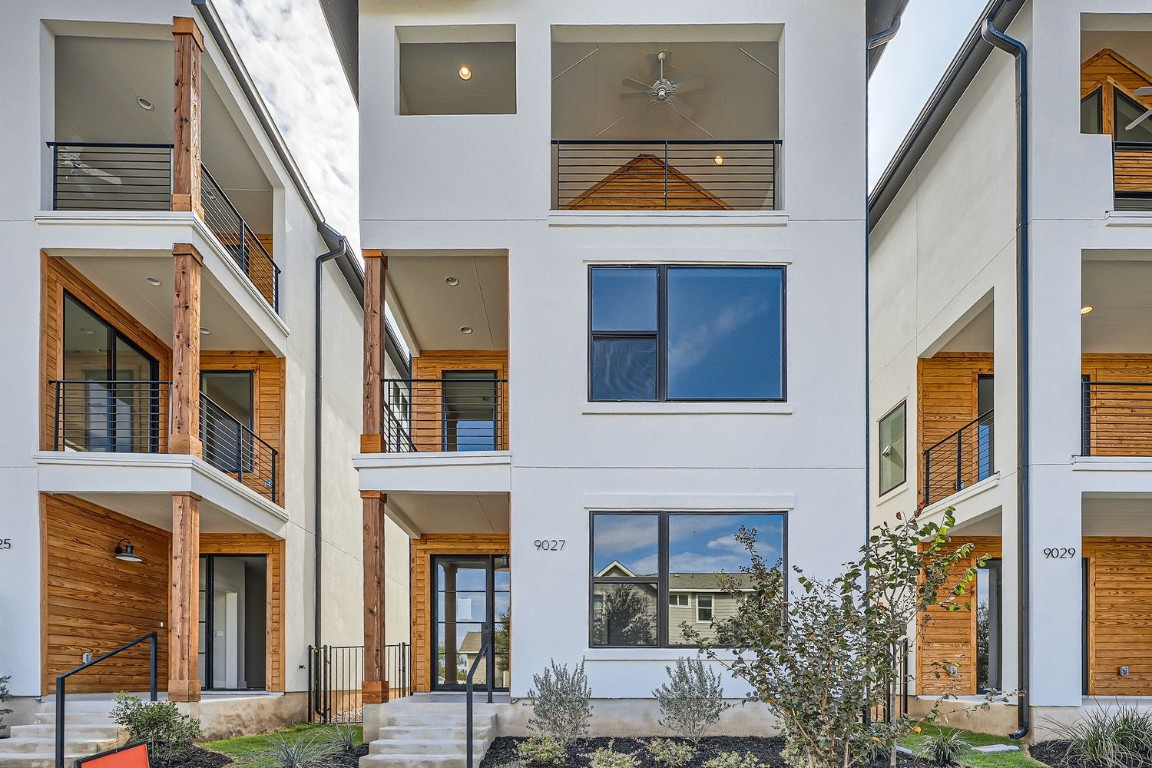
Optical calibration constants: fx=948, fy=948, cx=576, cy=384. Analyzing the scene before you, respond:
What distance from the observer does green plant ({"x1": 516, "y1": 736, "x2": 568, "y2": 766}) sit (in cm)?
959

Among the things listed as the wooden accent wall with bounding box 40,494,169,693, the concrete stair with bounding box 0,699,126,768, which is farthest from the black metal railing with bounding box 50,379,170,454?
the concrete stair with bounding box 0,699,126,768

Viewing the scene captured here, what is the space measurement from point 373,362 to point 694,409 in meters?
3.93

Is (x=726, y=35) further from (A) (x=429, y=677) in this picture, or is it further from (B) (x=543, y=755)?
(A) (x=429, y=677)

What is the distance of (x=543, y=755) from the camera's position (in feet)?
31.3

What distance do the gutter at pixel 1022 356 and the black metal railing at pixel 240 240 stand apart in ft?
35.0

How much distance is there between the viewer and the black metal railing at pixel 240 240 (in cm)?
1445

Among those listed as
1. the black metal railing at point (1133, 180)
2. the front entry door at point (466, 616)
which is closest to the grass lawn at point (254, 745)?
the front entry door at point (466, 616)

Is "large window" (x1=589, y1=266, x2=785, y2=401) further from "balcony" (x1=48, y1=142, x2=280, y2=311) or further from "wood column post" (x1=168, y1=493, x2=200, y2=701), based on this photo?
"balcony" (x1=48, y1=142, x2=280, y2=311)

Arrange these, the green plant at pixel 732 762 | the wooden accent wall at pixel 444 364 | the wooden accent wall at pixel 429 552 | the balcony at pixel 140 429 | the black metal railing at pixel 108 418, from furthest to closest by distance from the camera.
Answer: the wooden accent wall at pixel 444 364
the wooden accent wall at pixel 429 552
the balcony at pixel 140 429
the black metal railing at pixel 108 418
the green plant at pixel 732 762

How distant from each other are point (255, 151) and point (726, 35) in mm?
7010

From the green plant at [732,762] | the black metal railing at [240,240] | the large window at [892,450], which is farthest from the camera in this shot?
the large window at [892,450]

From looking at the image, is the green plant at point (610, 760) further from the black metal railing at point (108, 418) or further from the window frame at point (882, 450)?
the window frame at point (882, 450)

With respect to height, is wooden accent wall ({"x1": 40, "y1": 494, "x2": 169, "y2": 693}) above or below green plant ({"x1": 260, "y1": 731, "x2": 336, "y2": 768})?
above

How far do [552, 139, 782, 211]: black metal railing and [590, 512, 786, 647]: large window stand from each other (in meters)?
4.81
